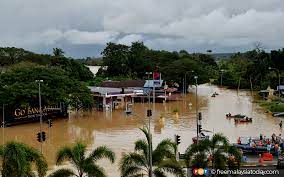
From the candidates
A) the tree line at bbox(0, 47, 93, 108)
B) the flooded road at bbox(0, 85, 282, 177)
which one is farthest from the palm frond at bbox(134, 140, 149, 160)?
the tree line at bbox(0, 47, 93, 108)

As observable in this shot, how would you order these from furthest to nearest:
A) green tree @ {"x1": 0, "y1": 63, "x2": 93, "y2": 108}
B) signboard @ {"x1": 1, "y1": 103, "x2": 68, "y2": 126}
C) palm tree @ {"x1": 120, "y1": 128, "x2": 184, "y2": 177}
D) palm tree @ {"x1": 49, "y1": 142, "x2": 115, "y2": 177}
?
signboard @ {"x1": 1, "y1": 103, "x2": 68, "y2": 126}, green tree @ {"x1": 0, "y1": 63, "x2": 93, "y2": 108}, palm tree @ {"x1": 120, "y1": 128, "x2": 184, "y2": 177}, palm tree @ {"x1": 49, "y1": 142, "x2": 115, "y2": 177}

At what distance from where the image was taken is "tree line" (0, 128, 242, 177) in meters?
19.5

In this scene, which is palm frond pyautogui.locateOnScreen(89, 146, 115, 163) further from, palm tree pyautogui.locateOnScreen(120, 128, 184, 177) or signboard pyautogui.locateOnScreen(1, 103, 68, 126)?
signboard pyautogui.locateOnScreen(1, 103, 68, 126)

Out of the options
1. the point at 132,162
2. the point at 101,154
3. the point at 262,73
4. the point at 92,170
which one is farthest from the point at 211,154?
the point at 262,73

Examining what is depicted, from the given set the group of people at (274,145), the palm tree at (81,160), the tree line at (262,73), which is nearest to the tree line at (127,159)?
the palm tree at (81,160)

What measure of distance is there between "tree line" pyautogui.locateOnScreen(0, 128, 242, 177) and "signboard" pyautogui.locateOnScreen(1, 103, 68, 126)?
3406cm

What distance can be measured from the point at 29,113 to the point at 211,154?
36.3 metres

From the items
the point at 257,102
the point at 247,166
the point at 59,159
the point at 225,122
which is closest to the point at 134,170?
the point at 59,159

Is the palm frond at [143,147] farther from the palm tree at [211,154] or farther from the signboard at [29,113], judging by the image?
the signboard at [29,113]

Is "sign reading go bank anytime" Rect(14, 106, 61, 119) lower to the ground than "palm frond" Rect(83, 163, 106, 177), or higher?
higher

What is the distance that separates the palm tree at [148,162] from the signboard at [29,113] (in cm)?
3474

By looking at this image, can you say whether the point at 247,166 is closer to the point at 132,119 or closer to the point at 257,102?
the point at 132,119

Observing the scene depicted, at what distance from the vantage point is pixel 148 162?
852 inches

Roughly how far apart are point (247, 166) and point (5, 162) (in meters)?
16.7
